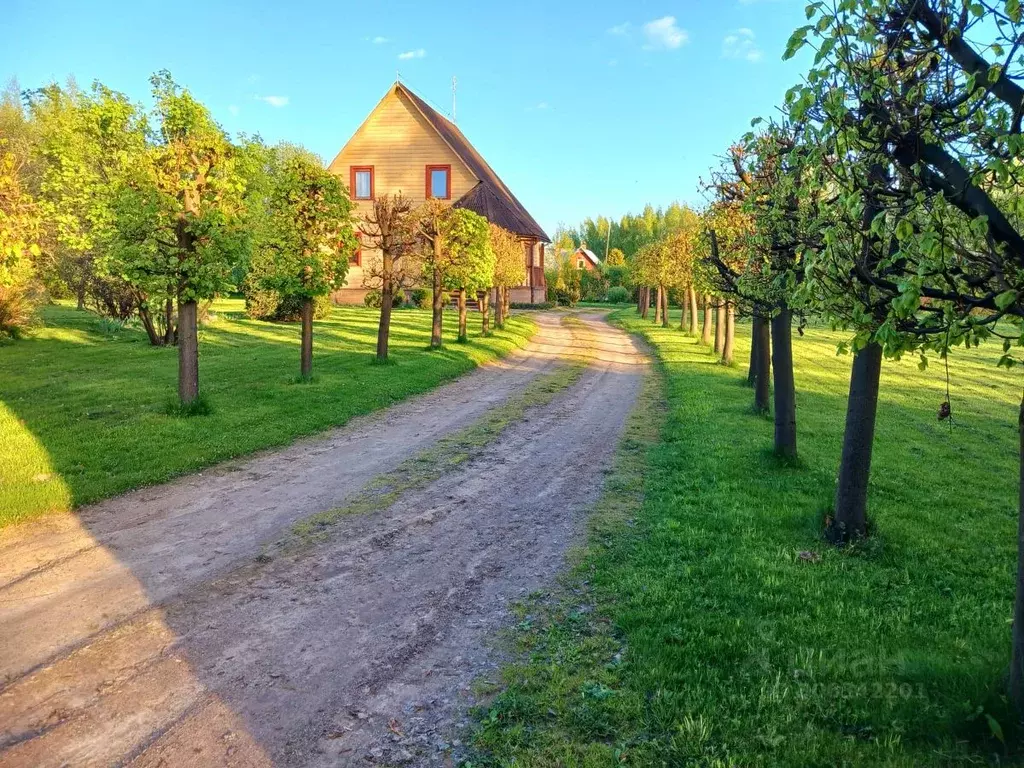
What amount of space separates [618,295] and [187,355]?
5670cm

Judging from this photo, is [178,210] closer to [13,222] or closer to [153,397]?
[13,222]

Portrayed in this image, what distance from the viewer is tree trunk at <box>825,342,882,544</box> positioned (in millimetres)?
6695

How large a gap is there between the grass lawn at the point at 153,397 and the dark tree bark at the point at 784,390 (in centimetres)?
839

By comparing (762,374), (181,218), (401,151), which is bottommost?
(762,374)

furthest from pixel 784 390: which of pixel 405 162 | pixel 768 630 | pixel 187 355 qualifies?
pixel 405 162

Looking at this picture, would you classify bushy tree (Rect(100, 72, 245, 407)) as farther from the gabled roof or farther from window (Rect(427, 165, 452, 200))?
window (Rect(427, 165, 452, 200))

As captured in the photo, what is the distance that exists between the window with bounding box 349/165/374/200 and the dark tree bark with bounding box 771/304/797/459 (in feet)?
129

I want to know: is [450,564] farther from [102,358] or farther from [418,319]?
[418,319]

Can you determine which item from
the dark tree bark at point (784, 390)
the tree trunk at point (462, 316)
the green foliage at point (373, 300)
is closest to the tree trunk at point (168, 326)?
the tree trunk at point (462, 316)

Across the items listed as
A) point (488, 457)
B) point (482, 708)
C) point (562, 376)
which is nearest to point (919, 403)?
point (562, 376)

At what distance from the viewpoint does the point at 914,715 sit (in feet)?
12.2

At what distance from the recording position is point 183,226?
11.9 metres

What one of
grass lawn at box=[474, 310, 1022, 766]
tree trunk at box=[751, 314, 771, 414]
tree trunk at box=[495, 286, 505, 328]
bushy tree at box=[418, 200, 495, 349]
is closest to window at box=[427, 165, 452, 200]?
tree trunk at box=[495, 286, 505, 328]

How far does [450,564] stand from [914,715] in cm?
404
